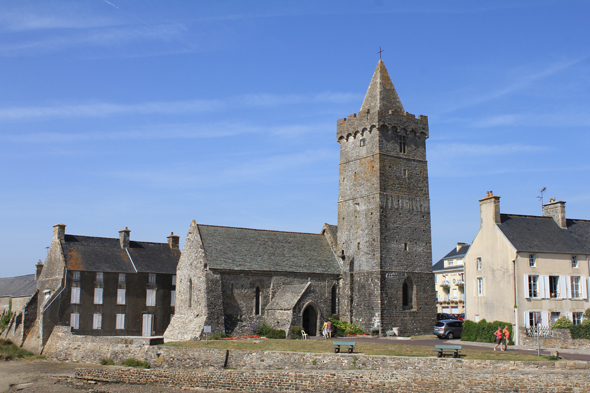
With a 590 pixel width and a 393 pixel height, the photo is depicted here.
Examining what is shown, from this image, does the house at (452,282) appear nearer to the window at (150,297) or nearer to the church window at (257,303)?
the church window at (257,303)

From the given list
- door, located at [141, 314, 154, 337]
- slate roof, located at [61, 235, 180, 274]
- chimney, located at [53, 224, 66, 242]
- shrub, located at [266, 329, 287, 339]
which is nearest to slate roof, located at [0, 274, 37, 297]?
chimney, located at [53, 224, 66, 242]

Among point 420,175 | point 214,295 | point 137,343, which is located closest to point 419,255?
point 420,175

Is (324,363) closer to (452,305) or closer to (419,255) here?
(419,255)

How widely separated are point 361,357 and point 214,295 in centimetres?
1375

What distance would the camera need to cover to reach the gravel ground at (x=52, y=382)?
91.5 ft

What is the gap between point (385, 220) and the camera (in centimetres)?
3959

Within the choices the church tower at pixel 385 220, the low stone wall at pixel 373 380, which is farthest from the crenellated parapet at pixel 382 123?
the low stone wall at pixel 373 380

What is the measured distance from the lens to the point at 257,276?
38.1 metres

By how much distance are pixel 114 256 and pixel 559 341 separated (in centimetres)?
3219

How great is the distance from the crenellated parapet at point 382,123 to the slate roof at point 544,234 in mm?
9947

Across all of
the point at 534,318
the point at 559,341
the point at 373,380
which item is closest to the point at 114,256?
the point at 373,380

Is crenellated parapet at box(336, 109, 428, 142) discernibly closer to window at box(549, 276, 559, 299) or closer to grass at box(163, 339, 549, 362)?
window at box(549, 276, 559, 299)

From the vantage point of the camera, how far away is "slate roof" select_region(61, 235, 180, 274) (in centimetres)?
4250

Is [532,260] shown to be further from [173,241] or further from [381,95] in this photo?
[173,241]
